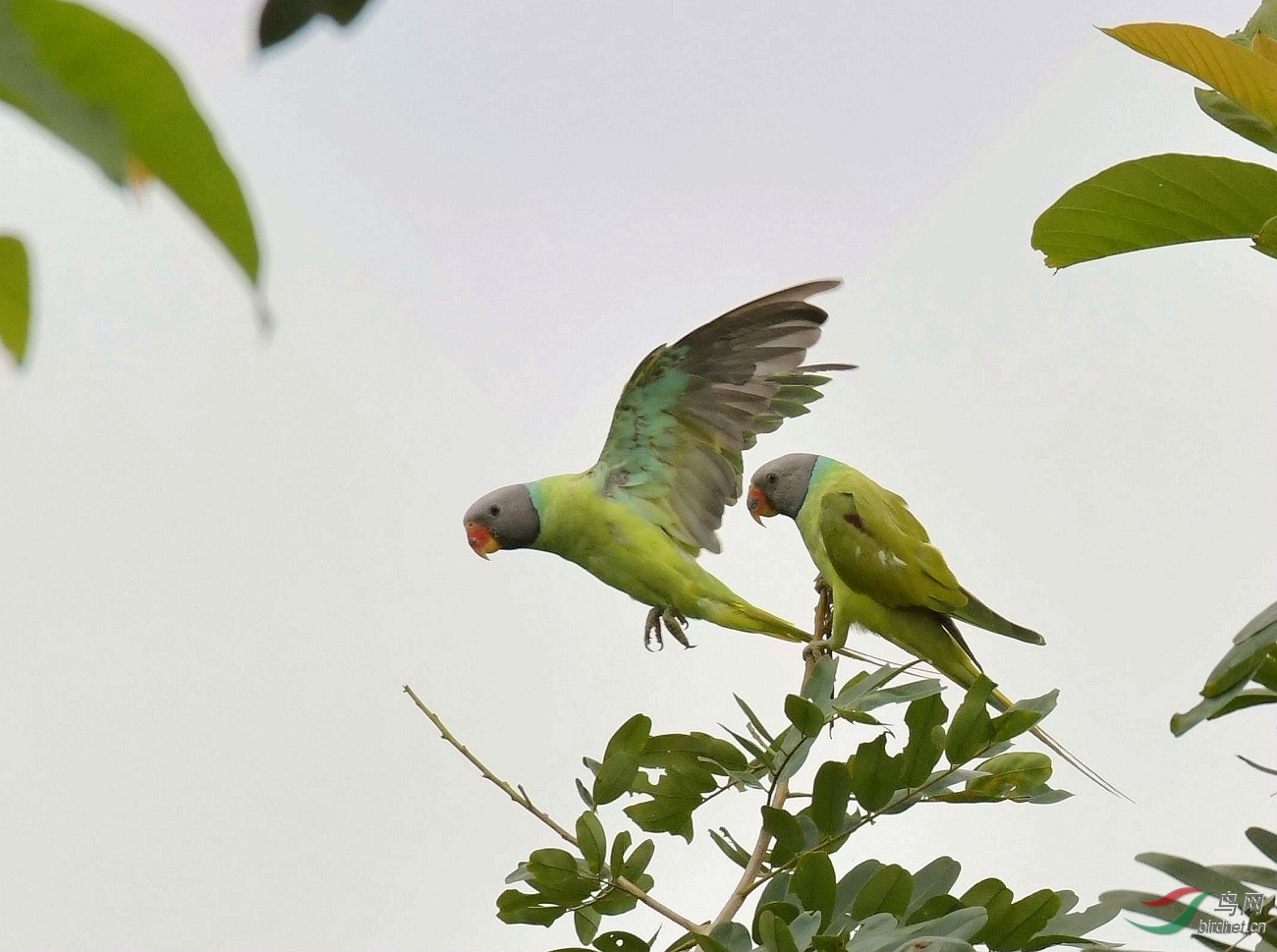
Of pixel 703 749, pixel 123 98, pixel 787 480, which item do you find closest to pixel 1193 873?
pixel 703 749

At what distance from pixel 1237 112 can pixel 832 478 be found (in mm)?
951

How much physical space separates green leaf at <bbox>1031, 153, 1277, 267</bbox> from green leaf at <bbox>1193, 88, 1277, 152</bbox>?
61 millimetres

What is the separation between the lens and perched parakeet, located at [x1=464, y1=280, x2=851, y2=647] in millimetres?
2086

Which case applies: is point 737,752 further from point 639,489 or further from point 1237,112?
point 639,489

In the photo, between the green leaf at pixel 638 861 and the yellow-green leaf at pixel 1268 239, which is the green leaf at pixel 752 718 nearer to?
the green leaf at pixel 638 861

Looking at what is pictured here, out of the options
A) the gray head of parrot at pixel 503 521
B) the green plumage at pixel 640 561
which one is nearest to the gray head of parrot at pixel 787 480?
the green plumage at pixel 640 561

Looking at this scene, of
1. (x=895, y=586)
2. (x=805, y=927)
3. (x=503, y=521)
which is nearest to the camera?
(x=805, y=927)

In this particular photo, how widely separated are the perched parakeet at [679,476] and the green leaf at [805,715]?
2.53ft

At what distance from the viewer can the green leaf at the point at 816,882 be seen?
120 cm

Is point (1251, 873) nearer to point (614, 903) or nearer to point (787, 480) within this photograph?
point (614, 903)

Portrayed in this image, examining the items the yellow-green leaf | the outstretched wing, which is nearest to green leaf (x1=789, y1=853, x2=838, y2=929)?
the yellow-green leaf

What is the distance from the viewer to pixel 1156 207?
1269 millimetres

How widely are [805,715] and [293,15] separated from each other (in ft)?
3.68

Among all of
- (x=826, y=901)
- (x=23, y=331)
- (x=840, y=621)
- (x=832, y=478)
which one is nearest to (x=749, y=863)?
(x=826, y=901)
